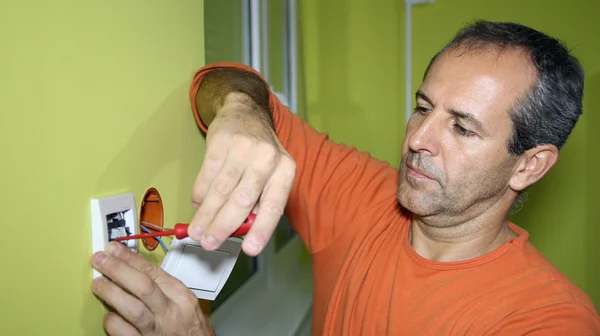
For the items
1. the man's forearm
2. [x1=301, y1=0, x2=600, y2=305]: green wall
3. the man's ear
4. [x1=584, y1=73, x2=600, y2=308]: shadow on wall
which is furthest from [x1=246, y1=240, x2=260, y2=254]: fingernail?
[x1=584, y1=73, x2=600, y2=308]: shadow on wall

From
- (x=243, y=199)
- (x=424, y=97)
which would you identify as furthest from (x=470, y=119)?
(x=243, y=199)

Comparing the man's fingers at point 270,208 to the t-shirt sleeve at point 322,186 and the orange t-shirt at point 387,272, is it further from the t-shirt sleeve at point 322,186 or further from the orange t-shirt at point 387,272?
the t-shirt sleeve at point 322,186

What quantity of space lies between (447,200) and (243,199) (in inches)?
22.9

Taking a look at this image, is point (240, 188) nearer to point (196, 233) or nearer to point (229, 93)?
point (196, 233)

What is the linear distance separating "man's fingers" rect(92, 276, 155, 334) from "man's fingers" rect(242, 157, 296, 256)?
0.62 ft

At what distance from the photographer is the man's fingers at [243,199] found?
52cm

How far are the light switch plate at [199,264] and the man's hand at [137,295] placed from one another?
0.03m

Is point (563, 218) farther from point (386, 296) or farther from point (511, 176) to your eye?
point (386, 296)

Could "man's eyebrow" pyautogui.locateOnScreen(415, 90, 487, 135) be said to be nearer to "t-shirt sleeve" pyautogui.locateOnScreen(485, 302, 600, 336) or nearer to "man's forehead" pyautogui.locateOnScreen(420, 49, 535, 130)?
"man's forehead" pyautogui.locateOnScreen(420, 49, 535, 130)

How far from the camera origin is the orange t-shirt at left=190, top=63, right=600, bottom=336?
845 mm

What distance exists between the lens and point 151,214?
0.71 metres

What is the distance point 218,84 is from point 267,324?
3.07 feet

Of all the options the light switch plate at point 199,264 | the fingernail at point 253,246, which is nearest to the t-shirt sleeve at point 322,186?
→ the light switch plate at point 199,264

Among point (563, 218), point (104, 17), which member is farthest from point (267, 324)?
point (563, 218)
